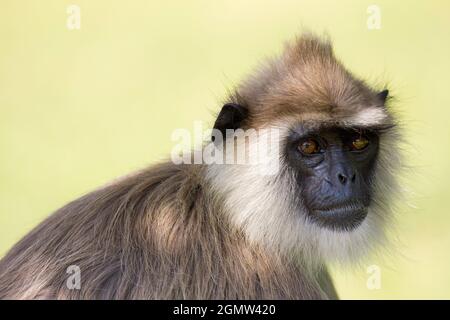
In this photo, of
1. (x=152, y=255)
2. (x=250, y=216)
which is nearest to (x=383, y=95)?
(x=250, y=216)

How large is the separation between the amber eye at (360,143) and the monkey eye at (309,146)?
0.84ft

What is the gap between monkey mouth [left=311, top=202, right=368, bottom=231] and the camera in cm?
542

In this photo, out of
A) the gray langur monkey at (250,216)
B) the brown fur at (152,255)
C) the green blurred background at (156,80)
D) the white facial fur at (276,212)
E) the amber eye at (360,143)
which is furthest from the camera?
the green blurred background at (156,80)

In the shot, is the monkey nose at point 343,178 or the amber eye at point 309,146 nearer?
the monkey nose at point 343,178

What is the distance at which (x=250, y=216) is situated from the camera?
5359mm

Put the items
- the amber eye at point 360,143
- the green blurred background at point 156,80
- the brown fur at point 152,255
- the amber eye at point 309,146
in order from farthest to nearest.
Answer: the green blurred background at point 156,80, the amber eye at point 360,143, the amber eye at point 309,146, the brown fur at point 152,255

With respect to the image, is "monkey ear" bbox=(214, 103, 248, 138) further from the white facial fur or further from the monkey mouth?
the monkey mouth

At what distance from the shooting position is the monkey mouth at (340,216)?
5.42 m

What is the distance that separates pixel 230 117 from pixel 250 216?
60 cm

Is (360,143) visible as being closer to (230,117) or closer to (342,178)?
(342,178)

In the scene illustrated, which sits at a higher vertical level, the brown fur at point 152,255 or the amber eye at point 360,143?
the amber eye at point 360,143

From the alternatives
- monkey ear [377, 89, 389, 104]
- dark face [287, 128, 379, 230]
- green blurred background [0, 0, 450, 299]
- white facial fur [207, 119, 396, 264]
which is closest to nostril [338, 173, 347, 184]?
dark face [287, 128, 379, 230]

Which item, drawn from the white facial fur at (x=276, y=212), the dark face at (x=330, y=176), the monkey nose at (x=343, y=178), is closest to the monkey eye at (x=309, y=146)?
the dark face at (x=330, y=176)

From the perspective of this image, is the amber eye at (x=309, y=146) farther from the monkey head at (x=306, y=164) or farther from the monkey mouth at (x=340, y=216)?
the monkey mouth at (x=340, y=216)
